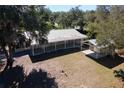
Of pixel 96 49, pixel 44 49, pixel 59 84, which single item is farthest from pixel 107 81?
pixel 44 49

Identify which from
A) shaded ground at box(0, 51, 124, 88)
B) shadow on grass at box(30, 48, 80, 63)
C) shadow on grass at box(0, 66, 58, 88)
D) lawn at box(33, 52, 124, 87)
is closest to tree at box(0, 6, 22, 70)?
shadow on grass at box(0, 66, 58, 88)

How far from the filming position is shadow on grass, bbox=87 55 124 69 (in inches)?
858

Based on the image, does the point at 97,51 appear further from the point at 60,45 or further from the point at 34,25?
the point at 34,25

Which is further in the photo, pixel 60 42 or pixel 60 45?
pixel 60 45

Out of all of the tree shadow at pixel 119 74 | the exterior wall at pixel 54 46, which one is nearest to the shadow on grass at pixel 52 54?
the exterior wall at pixel 54 46

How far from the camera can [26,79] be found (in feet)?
60.5

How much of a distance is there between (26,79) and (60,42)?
11137 mm

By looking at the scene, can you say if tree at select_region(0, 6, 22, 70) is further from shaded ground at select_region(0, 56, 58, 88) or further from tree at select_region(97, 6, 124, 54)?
tree at select_region(97, 6, 124, 54)

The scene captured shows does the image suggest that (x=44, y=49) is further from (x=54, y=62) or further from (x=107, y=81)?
(x=107, y=81)

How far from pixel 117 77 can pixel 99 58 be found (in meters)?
6.55

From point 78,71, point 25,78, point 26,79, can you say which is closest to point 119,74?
point 78,71

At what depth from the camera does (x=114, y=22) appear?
1898cm

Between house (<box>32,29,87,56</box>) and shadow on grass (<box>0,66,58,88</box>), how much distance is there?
5685 millimetres

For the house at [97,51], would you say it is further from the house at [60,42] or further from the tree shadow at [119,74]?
the tree shadow at [119,74]
